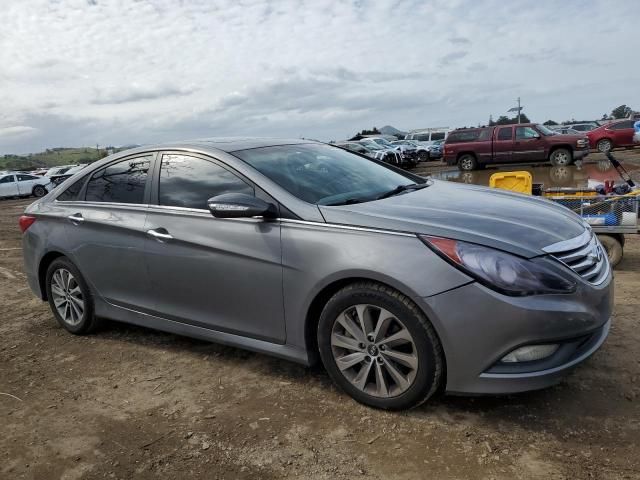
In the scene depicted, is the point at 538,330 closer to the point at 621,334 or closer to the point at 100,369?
the point at 621,334

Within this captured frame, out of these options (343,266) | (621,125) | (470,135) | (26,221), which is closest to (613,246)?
(343,266)

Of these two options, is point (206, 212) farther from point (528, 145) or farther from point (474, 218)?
point (528, 145)

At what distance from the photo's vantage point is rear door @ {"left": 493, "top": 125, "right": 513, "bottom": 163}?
860 inches

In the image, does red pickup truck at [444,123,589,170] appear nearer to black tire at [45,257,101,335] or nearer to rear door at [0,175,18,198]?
black tire at [45,257,101,335]

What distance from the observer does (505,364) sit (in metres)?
2.82

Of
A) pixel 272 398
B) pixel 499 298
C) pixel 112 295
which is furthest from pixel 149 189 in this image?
pixel 499 298

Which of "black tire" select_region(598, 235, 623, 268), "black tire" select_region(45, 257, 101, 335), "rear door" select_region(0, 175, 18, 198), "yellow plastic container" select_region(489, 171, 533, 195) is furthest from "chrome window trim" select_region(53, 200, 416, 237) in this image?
"rear door" select_region(0, 175, 18, 198)

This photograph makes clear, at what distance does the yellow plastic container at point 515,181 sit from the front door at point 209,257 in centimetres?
480

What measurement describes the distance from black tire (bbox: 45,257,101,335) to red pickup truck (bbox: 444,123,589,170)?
1973cm

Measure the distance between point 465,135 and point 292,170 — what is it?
2034 cm

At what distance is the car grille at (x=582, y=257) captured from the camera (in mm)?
2945

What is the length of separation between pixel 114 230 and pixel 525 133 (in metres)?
20.2

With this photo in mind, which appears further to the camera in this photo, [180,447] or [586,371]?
[586,371]

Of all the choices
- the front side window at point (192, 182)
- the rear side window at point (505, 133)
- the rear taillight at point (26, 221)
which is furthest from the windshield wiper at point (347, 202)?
the rear side window at point (505, 133)
